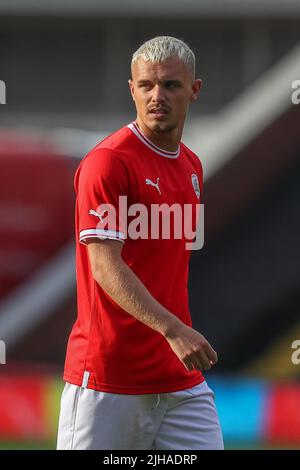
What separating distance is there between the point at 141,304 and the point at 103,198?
35 centimetres

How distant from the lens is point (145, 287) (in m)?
3.68

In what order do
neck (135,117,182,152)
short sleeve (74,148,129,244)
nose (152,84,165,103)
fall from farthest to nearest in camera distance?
neck (135,117,182,152)
nose (152,84,165,103)
short sleeve (74,148,129,244)

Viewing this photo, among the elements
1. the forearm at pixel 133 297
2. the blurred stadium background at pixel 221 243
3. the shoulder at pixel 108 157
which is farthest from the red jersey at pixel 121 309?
the blurred stadium background at pixel 221 243

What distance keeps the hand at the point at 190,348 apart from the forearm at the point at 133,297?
0.02 m

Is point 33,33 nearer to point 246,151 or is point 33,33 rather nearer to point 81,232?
point 246,151

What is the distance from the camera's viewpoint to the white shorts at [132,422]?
3.80m

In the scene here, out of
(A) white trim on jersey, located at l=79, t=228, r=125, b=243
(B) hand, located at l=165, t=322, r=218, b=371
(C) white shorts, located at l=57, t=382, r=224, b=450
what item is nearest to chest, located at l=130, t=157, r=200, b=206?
(A) white trim on jersey, located at l=79, t=228, r=125, b=243

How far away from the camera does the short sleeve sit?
12.0 ft

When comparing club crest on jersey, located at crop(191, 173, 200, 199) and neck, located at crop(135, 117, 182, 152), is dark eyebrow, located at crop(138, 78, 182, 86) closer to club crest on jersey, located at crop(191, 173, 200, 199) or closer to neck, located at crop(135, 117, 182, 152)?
neck, located at crop(135, 117, 182, 152)

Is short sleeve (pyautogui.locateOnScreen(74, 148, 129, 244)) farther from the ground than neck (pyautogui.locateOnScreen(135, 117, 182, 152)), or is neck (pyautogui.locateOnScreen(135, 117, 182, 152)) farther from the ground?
neck (pyautogui.locateOnScreen(135, 117, 182, 152))

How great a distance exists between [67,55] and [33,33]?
104cm

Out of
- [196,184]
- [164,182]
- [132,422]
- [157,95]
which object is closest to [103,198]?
[164,182]
